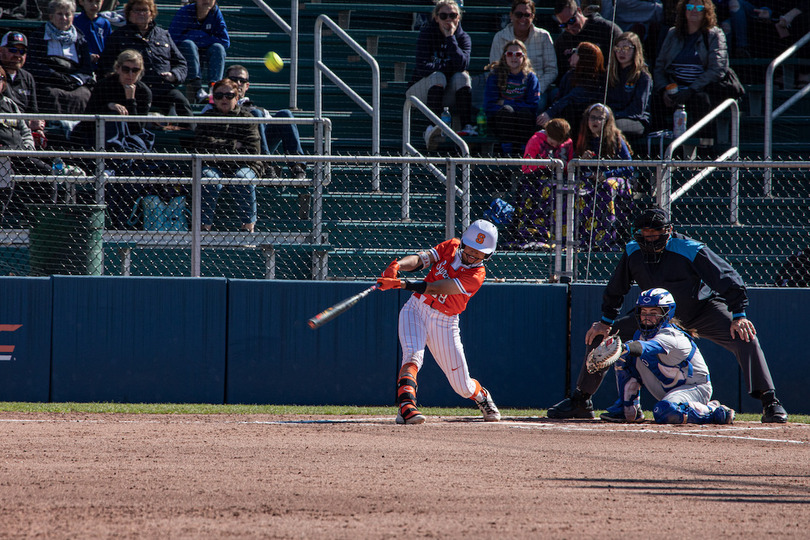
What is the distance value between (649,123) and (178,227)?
19.6 feet

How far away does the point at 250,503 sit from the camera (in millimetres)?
5301

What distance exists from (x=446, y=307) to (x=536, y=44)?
5.49 m

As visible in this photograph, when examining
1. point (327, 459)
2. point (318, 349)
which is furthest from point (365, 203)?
point (327, 459)

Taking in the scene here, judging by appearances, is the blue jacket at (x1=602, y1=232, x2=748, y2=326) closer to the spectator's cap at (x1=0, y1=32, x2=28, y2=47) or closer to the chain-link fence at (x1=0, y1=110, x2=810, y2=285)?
the chain-link fence at (x1=0, y1=110, x2=810, y2=285)

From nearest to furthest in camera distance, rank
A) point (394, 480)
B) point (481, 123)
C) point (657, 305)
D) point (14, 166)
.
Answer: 1. point (394, 480)
2. point (657, 305)
3. point (14, 166)
4. point (481, 123)

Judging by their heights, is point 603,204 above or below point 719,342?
above

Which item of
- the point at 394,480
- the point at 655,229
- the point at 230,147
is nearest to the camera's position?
the point at 394,480

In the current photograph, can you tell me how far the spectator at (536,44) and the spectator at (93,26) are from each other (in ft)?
16.9

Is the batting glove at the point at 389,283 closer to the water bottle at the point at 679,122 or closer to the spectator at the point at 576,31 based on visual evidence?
the water bottle at the point at 679,122

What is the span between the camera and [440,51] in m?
13.2

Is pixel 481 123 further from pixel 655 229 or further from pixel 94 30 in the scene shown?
pixel 94 30

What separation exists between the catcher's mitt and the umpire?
52 centimetres

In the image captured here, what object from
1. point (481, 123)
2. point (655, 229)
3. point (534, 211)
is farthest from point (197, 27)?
point (655, 229)

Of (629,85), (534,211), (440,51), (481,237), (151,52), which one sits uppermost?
(440,51)
